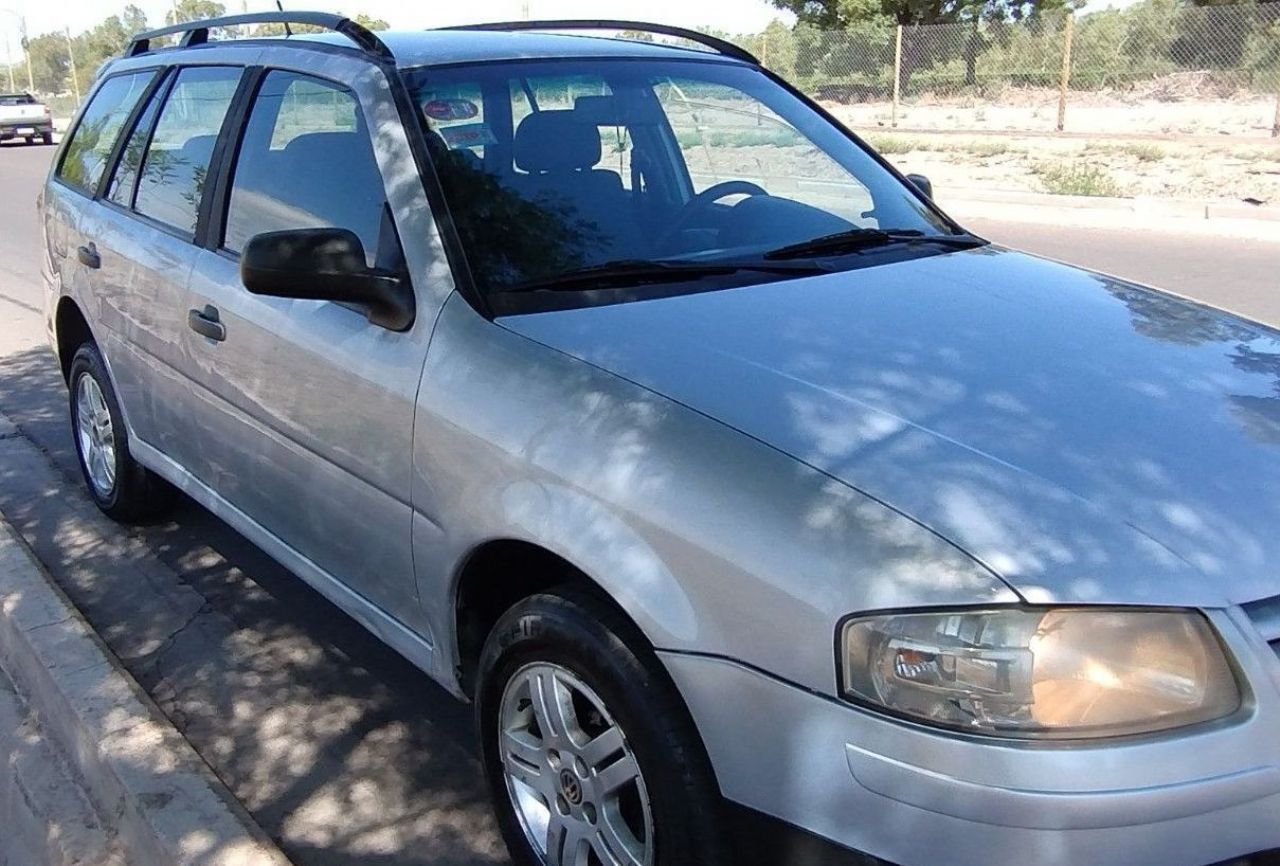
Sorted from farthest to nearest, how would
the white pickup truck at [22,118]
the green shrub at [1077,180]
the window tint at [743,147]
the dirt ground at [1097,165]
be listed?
the white pickup truck at [22,118] < the dirt ground at [1097,165] < the green shrub at [1077,180] < the window tint at [743,147]

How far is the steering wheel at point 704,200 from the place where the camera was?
10.3ft

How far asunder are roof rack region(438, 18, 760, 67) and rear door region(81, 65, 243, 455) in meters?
0.83

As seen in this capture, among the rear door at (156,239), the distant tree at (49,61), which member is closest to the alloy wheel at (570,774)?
the rear door at (156,239)

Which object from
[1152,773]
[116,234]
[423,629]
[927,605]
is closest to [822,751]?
[927,605]

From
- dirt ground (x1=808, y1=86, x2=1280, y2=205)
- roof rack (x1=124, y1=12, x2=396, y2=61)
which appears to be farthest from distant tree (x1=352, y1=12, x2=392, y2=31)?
dirt ground (x1=808, y1=86, x2=1280, y2=205)

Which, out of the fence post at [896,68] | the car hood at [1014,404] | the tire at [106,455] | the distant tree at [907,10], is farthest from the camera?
the distant tree at [907,10]

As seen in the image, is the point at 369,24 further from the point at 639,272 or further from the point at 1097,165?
the point at 639,272

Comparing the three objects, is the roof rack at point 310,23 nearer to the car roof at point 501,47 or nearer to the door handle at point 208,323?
the car roof at point 501,47

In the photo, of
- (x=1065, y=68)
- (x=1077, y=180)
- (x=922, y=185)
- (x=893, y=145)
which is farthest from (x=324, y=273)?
(x=1065, y=68)

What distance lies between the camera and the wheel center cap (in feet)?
7.97

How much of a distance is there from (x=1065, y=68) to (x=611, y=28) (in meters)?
19.3

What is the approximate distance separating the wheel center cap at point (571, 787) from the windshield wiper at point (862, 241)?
1.38 m

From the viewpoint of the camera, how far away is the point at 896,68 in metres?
24.8

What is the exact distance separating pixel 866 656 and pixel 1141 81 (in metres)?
26.4
